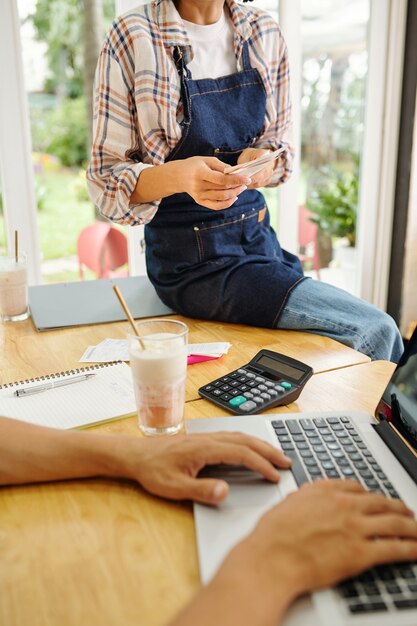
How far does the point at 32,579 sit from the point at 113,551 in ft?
0.29

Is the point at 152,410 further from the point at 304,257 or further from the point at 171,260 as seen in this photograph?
the point at 304,257

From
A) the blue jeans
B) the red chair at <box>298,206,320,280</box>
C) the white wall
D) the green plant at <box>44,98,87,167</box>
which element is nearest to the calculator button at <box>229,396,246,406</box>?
the blue jeans

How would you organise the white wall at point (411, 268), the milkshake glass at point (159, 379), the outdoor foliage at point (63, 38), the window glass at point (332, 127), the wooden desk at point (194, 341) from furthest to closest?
1. the white wall at point (411, 268)
2. the window glass at point (332, 127)
3. the outdoor foliage at point (63, 38)
4. the wooden desk at point (194, 341)
5. the milkshake glass at point (159, 379)

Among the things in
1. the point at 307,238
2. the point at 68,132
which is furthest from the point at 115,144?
the point at 68,132

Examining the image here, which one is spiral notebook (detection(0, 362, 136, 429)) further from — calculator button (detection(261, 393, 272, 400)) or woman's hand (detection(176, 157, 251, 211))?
woman's hand (detection(176, 157, 251, 211))

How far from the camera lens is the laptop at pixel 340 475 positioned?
56 centimetres

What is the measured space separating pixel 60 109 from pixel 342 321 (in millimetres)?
2903

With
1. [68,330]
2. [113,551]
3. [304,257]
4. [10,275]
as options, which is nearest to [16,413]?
[113,551]

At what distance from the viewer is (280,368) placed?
107cm

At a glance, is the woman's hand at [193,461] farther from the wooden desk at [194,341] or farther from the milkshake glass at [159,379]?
the wooden desk at [194,341]

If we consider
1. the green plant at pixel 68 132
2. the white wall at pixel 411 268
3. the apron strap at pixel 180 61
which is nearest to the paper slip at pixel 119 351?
the apron strap at pixel 180 61

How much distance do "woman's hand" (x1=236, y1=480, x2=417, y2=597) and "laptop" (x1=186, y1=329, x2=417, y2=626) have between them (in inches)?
0.7

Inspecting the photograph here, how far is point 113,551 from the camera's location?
671 mm

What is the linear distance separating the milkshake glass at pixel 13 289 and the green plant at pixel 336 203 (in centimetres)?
207
